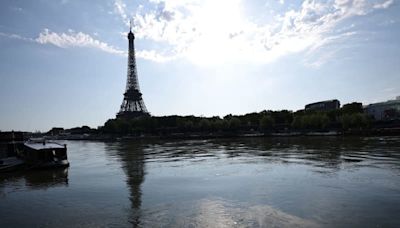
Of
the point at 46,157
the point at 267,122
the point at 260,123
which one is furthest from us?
the point at 260,123

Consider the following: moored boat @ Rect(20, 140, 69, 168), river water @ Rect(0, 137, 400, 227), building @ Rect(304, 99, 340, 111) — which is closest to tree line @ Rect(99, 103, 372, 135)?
building @ Rect(304, 99, 340, 111)

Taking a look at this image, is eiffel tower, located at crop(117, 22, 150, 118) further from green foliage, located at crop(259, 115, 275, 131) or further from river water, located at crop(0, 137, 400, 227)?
river water, located at crop(0, 137, 400, 227)

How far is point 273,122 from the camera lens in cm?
11519

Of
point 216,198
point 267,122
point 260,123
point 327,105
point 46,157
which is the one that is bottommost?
point 216,198

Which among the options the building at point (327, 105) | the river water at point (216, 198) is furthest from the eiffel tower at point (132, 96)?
the river water at point (216, 198)

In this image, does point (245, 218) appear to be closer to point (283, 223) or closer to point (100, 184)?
point (283, 223)

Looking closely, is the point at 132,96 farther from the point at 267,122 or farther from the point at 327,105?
the point at 327,105

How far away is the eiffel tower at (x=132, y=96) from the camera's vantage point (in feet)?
488

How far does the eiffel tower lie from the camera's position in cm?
14888

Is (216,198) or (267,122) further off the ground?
(267,122)

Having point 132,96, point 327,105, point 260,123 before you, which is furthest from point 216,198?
point 327,105

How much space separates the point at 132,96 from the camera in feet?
507

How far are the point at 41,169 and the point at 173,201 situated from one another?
22.0m

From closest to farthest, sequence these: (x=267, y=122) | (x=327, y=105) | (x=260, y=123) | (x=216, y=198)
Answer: (x=216, y=198), (x=267, y=122), (x=260, y=123), (x=327, y=105)
